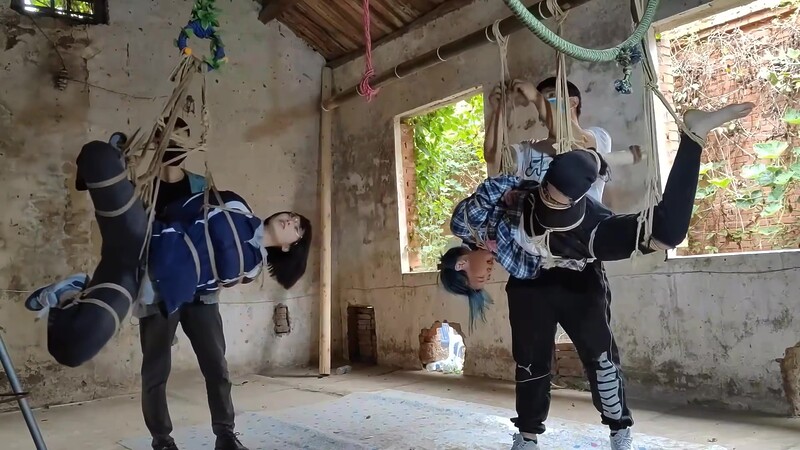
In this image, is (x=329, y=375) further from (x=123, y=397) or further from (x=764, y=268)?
(x=764, y=268)

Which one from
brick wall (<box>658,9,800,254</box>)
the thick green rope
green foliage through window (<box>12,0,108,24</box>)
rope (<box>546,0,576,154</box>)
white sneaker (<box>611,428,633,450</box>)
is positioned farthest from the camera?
A: green foliage through window (<box>12,0,108,24</box>)

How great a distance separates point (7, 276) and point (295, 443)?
2662 millimetres

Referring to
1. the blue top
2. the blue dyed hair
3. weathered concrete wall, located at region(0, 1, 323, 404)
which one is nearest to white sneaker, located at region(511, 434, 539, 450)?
the blue dyed hair

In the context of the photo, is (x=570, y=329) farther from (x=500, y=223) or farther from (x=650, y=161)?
(x=650, y=161)

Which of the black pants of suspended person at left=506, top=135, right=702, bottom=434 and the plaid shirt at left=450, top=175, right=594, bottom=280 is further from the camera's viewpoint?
the black pants of suspended person at left=506, top=135, right=702, bottom=434

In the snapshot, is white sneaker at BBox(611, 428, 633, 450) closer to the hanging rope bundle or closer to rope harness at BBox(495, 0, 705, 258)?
rope harness at BBox(495, 0, 705, 258)

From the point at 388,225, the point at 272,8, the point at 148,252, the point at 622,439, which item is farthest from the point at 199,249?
the point at 272,8

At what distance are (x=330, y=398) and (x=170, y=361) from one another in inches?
62.7

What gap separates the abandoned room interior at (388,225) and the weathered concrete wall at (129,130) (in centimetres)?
2

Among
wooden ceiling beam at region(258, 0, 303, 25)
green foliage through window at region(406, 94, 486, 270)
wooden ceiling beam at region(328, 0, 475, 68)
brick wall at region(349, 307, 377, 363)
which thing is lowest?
brick wall at region(349, 307, 377, 363)

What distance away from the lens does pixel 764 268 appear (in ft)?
9.77

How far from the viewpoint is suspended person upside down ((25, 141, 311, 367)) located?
5.65ft

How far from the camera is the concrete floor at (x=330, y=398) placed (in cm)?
273

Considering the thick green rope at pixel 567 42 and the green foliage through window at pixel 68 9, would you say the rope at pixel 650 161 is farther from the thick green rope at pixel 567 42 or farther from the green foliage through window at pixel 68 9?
the green foliage through window at pixel 68 9
